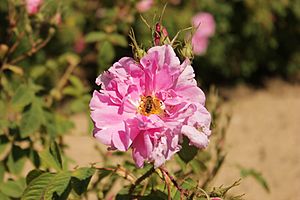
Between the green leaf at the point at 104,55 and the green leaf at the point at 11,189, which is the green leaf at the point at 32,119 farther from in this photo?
the green leaf at the point at 104,55

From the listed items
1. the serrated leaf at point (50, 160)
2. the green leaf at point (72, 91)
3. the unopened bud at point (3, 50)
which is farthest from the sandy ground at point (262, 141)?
the serrated leaf at point (50, 160)

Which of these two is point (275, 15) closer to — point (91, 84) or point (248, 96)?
point (248, 96)

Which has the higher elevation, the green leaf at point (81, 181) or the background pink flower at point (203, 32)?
the background pink flower at point (203, 32)

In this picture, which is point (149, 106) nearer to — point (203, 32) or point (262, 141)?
point (262, 141)

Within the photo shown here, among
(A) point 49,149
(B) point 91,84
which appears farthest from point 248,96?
(A) point 49,149

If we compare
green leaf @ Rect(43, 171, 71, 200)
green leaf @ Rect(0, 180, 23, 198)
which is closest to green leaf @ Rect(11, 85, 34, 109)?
green leaf @ Rect(0, 180, 23, 198)

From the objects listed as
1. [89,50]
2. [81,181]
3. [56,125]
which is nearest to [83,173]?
[81,181]
